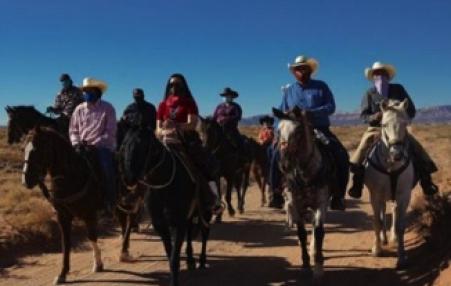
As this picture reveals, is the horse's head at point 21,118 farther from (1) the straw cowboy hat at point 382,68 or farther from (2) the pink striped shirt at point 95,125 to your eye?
(1) the straw cowboy hat at point 382,68

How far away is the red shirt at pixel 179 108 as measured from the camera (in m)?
8.18

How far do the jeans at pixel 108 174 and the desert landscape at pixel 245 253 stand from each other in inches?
51.7

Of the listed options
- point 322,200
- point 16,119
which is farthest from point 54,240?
point 322,200

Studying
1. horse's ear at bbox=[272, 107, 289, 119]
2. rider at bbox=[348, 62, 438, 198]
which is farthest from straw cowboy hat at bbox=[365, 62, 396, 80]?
Answer: horse's ear at bbox=[272, 107, 289, 119]

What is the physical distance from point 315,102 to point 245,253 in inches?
141

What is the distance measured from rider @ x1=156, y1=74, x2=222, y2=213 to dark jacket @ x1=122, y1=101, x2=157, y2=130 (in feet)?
2.53

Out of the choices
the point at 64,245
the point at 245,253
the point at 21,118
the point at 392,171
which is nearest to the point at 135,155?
the point at 21,118

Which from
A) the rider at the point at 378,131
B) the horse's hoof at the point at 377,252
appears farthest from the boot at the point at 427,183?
the horse's hoof at the point at 377,252

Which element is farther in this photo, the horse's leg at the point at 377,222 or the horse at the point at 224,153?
the horse at the point at 224,153

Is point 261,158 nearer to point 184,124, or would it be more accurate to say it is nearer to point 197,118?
point 197,118

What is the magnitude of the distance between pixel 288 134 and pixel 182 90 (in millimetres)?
1909

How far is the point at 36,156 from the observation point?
7594 mm

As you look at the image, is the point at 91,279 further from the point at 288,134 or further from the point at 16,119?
the point at 288,134

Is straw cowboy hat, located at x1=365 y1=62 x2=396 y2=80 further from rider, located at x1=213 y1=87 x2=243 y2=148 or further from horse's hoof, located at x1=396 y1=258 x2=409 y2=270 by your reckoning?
rider, located at x1=213 y1=87 x2=243 y2=148
